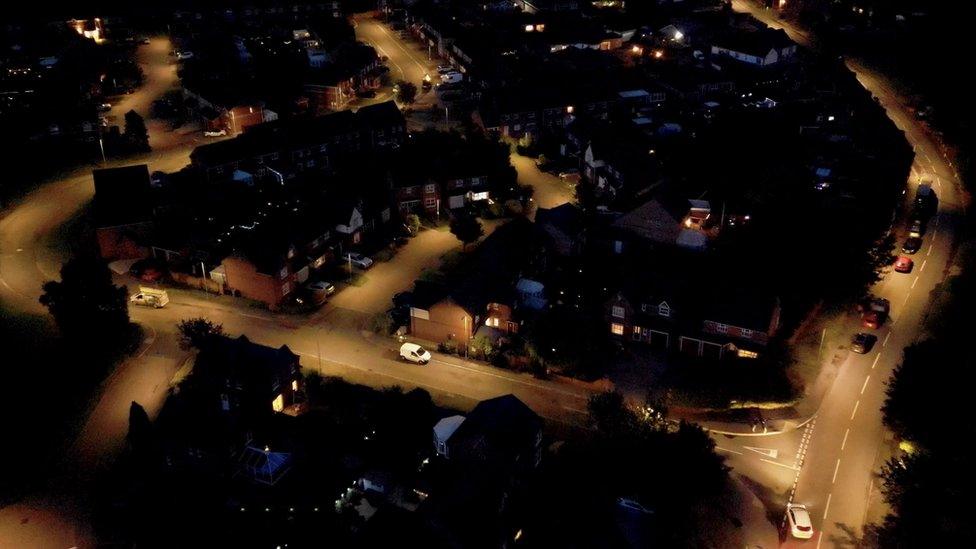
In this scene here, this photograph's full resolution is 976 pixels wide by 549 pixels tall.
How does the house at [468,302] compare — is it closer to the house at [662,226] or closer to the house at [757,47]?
the house at [662,226]

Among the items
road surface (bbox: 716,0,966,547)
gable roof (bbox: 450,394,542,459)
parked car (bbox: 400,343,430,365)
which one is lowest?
parked car (bbox: 400,343,430,365)

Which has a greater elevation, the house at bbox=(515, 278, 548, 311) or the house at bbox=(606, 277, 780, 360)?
the house at bbox=(606, 277, 780, 360)

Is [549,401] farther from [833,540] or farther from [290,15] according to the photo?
[290,15]

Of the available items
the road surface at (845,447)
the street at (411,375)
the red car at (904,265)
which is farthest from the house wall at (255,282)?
the red car at (904,265)

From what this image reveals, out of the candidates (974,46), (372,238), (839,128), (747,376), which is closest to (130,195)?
(372,238)

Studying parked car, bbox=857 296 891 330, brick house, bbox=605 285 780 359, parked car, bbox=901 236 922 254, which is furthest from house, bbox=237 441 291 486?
parked car, bbox=901 236 922 254

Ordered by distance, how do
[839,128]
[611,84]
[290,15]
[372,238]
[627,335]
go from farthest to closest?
[290,15]
[611,84]
[839,128]
[372,238]
[627,335]

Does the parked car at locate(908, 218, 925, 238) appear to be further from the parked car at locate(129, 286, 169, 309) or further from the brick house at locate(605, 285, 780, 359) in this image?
the parked car at locate(129, 286, 169, 309)

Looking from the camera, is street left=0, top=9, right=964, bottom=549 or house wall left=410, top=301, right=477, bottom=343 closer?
street left=0, top=9, right=964, bottom=549
